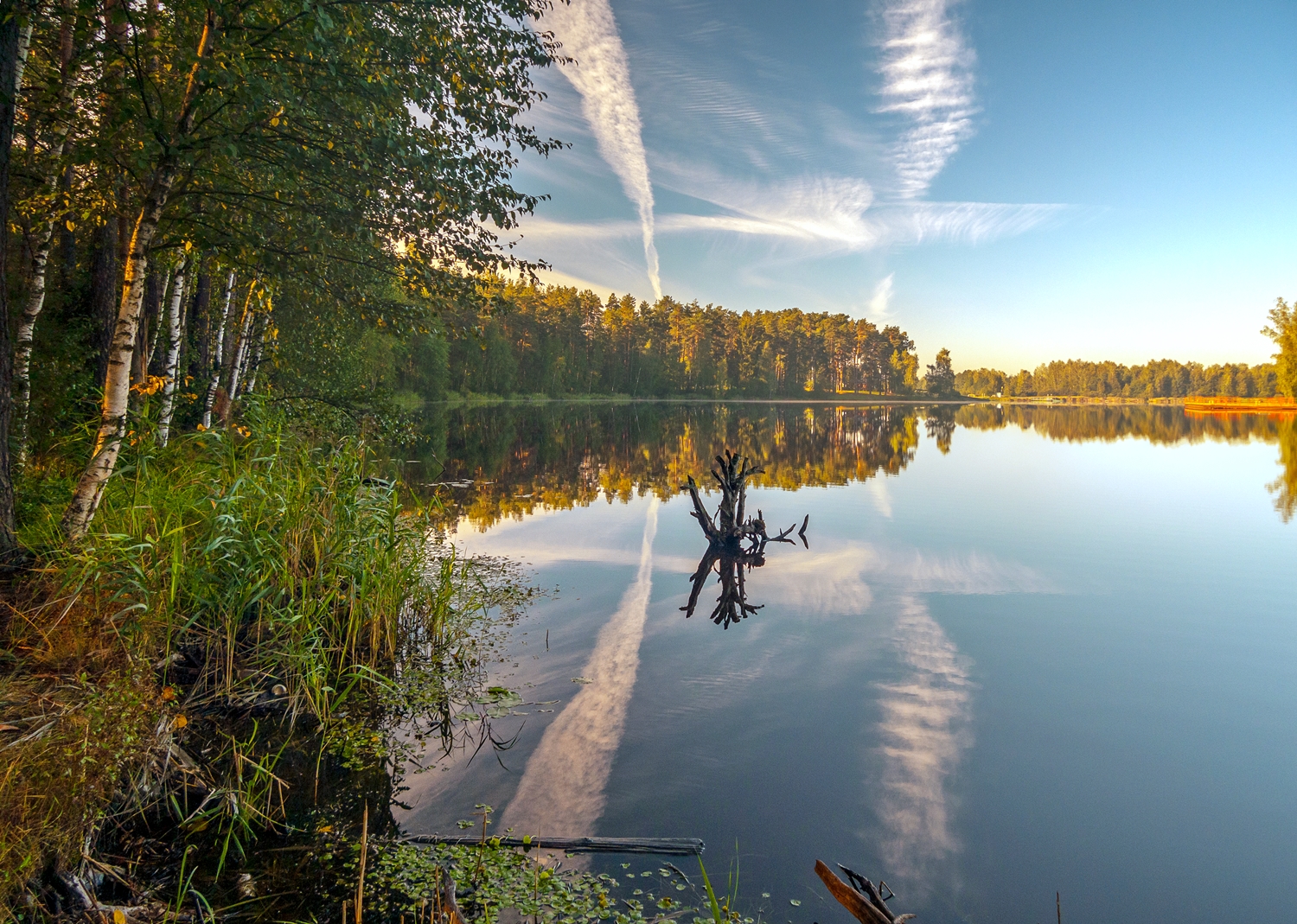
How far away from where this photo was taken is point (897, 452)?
32438mm

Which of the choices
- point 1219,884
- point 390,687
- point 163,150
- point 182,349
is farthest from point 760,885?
point 182,349

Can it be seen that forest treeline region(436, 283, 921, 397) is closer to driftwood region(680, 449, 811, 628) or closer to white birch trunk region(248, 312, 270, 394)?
white birch trunk region(248, 312, 270, 394)

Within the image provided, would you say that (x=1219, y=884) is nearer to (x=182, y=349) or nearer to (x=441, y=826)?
(x=441, y=826)

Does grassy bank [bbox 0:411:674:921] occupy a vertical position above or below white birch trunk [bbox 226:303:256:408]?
below

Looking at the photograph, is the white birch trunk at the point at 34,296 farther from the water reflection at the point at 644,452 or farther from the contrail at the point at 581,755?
the water reflection at the point at 644,452

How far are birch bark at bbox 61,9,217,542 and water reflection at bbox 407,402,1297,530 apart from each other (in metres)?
8.86

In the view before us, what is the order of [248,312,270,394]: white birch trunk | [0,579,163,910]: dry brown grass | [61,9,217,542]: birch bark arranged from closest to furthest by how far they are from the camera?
[0,579,163,910]: dry brown grass < [61,9,217,542]: birch bark < [248,312,270,394]: white birch trunk

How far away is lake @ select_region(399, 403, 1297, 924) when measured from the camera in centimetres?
432

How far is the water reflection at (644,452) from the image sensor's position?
1892 centimetres

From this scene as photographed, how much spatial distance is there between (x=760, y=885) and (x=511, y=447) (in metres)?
27.4

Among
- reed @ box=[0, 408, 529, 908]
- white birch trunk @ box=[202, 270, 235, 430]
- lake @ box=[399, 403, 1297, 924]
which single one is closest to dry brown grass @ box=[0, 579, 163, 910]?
reed @ box=[0, 408, 529, 908]

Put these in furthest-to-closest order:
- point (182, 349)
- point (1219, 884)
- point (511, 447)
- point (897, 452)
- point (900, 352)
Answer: point (900, 352) → point (897, 452) → point (511, 447) → point (182, 349) → point (1219, 884)

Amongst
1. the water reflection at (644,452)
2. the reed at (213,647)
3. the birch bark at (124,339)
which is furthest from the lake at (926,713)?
the birch bark at (124,339)

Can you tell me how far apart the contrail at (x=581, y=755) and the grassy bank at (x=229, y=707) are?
0.55 metres
